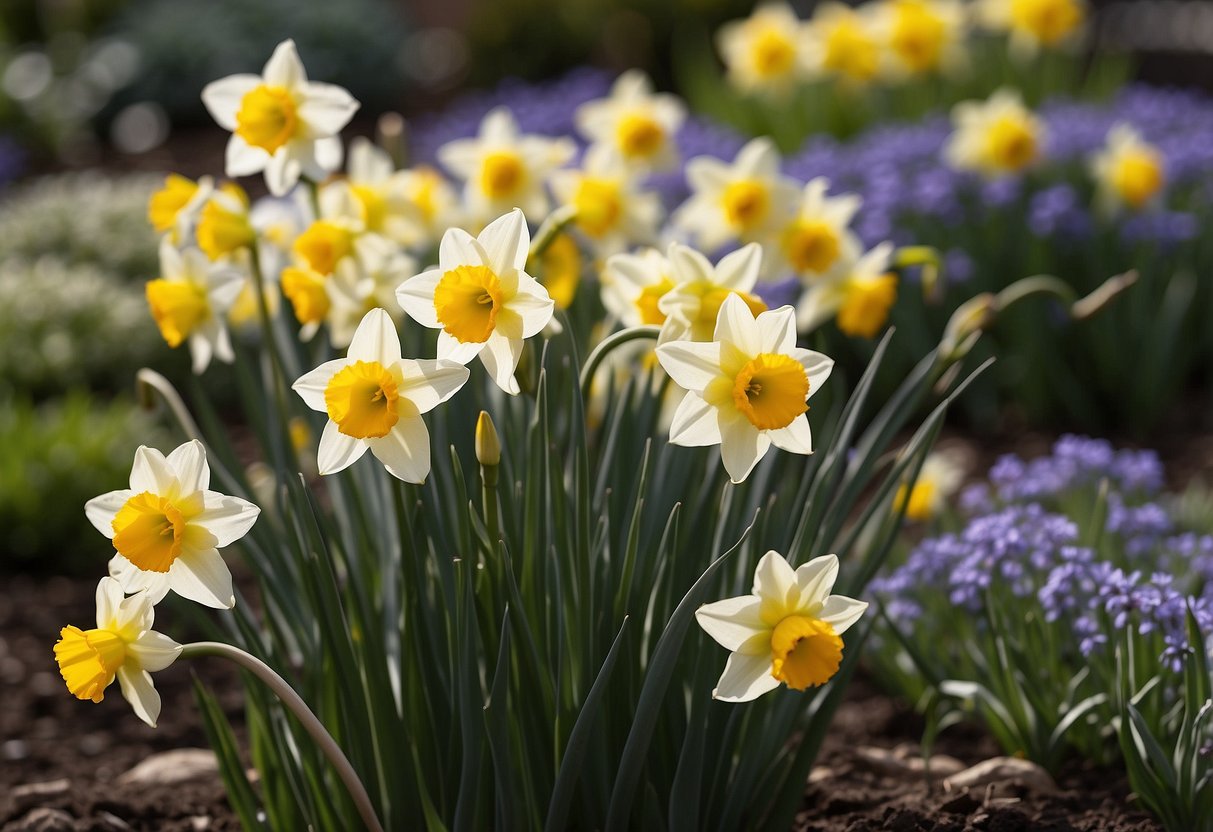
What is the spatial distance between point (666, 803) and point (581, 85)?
20.2ft

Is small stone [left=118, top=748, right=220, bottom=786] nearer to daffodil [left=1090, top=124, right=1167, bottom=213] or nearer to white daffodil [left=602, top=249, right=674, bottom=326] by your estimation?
white daffodil [left=602, top=249, right=674, bottom=326]

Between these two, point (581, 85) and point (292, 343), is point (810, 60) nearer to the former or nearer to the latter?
point (581, 85)

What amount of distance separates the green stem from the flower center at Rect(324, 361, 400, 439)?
0.30m

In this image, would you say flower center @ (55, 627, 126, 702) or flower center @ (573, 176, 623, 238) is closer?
flower center @ (55, 627, 126, 702)

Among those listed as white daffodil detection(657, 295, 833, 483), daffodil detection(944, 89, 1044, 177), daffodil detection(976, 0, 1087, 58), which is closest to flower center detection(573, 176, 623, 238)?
white daffodil detection(657, 295, 833, 483)

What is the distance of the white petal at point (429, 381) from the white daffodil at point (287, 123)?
622mm

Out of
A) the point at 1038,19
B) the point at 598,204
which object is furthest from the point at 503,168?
the point at 1038,19

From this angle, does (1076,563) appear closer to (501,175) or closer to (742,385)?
(742,385)

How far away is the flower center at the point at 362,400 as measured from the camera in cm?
154

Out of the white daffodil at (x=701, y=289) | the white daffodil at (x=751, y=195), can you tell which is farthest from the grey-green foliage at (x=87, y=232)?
the white daffodil at (x=701, y=289)

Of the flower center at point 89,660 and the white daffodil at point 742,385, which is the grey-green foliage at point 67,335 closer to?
the flower center at point 89,660

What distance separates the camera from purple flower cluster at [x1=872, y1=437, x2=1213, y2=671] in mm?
2062

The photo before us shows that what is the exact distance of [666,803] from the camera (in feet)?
6.23

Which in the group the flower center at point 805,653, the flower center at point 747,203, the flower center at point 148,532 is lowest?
the flower center at point 805,653
